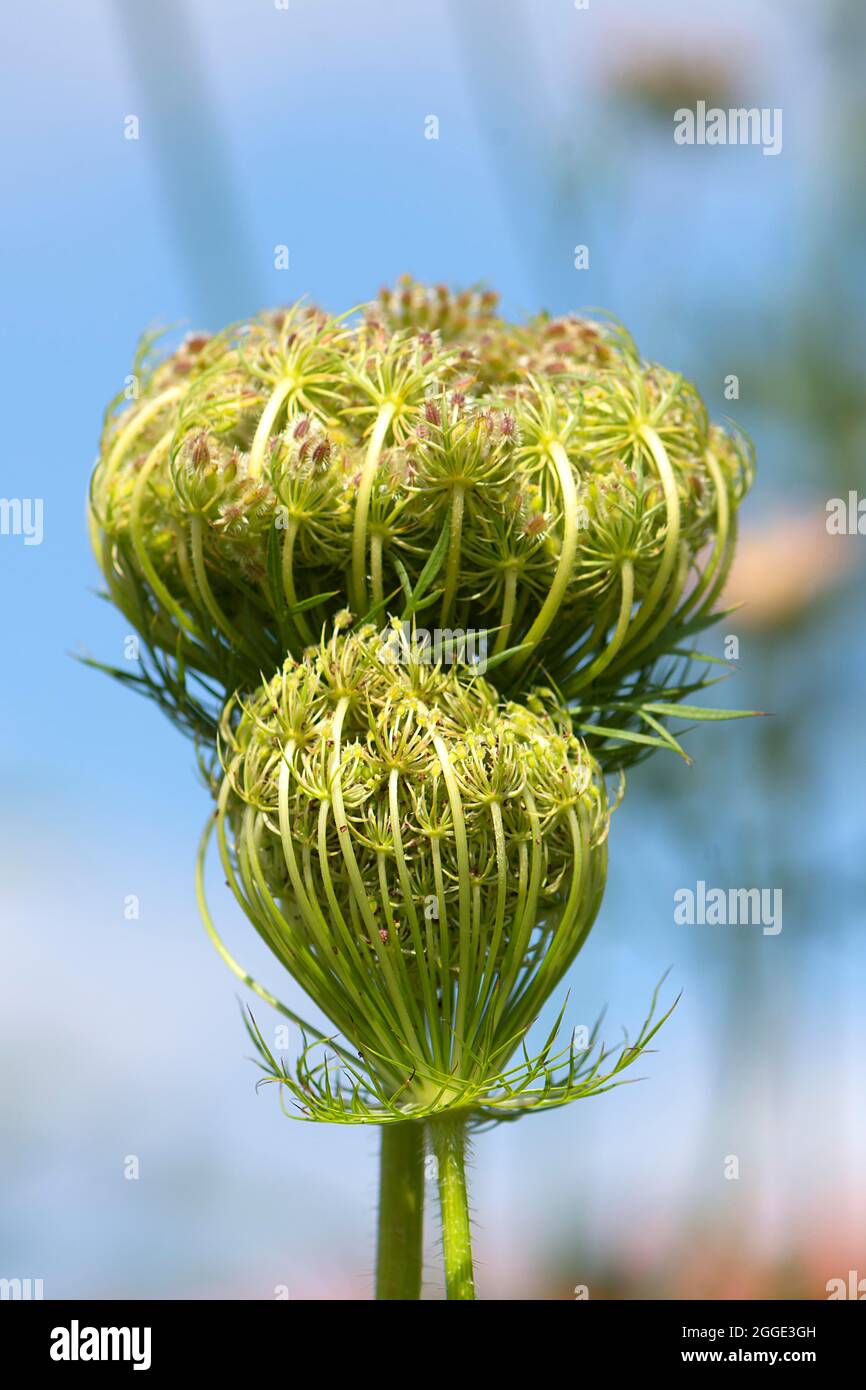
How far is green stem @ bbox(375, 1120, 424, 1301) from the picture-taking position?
4.84 metres

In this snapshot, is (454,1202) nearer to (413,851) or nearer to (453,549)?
(413,851)

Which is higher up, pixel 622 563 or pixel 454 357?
pixel 454 357

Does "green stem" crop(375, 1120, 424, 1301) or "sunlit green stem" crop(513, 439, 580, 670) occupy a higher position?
"sunlit green stem" crop(513, 439, 580, 670)

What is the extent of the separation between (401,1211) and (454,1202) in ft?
1.65

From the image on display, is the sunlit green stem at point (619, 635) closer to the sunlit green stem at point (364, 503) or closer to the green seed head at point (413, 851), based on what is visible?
the green seed head at point (413, 851)

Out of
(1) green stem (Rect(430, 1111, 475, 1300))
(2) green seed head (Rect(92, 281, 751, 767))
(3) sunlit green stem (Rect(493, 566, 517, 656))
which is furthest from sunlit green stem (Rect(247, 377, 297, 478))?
(1) green stem (Rect(430, 1111, 475, 1300))

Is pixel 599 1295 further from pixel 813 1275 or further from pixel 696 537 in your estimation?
pixel 696 537

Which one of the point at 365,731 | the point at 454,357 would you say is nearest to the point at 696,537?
the point at 454,357

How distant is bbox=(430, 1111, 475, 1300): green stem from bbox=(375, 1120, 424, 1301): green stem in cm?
31

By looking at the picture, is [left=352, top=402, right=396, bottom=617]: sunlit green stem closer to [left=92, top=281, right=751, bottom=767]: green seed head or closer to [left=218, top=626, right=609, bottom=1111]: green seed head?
[left=92, top=281, right=751, bottom=767]: green seed head

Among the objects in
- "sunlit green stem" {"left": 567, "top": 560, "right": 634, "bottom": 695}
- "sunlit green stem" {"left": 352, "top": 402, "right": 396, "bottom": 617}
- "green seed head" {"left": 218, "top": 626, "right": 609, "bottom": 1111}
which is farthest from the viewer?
"sunlit green stem" {"left": 567, "top": 560, "right": 634, "bottom": 695}

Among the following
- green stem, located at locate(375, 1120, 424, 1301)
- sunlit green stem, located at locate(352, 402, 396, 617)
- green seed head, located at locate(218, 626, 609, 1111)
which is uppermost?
sunlit green stem, located at locate(352, 402, 396, 617)

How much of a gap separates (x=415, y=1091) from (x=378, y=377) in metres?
2.38
